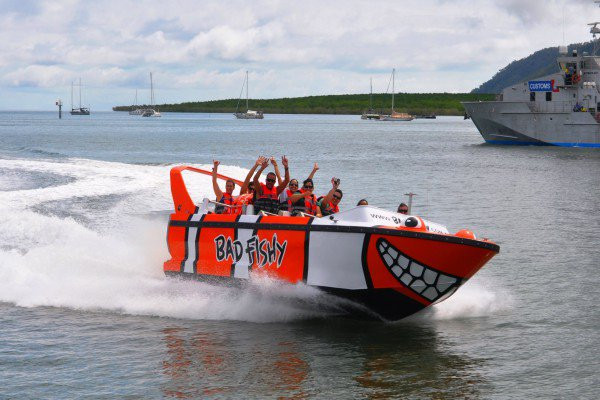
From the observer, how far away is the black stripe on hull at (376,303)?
11.8 m

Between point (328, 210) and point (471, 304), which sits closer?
Result: point (328, 210)

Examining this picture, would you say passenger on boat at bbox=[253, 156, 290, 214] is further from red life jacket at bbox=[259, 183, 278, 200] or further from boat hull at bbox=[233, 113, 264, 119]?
boat hull at bbox=[233, 113, 264, 119]

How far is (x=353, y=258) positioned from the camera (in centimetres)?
1152

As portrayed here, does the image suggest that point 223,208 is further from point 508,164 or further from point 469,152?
point 469,152

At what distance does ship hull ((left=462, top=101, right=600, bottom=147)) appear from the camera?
6212 cm

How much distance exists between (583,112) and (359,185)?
32.6m

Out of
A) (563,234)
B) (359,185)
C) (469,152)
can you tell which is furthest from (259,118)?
(563,234)

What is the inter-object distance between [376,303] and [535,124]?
55013 millimetres

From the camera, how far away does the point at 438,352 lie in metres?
11.2

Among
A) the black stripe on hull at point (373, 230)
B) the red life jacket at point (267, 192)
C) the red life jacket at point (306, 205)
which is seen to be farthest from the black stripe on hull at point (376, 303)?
the red life jacket at point (267, 192)

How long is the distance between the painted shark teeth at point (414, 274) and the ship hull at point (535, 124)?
5359 centimetres

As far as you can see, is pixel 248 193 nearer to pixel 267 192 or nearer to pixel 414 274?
pixel 267 192

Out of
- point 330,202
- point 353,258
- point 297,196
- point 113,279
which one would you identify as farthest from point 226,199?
point 353,258

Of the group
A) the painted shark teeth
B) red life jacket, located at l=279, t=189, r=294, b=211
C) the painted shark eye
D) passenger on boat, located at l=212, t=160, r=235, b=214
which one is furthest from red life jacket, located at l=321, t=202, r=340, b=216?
the painted shark eye
